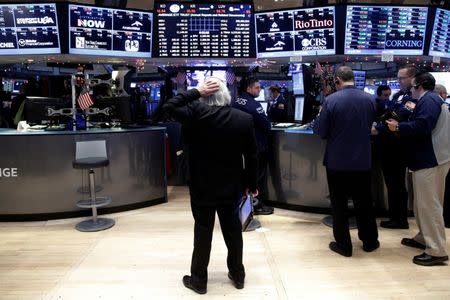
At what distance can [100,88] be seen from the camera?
5.72m

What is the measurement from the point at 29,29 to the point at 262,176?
11.4ft

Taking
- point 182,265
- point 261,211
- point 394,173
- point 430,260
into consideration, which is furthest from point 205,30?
point 430,260

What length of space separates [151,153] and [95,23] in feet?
6.06

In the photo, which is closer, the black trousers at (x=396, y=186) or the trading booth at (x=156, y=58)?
the black trousers at (x=396, y=186)

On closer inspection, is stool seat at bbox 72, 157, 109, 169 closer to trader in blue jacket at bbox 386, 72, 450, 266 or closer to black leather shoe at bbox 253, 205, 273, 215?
black leather shoe at bbox 253, 205, 273, 215

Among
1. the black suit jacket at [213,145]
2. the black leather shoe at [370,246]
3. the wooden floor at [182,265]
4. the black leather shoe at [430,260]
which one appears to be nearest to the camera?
the black suit jacket at [213,145]

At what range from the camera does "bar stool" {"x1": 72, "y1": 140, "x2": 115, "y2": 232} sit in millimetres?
4406

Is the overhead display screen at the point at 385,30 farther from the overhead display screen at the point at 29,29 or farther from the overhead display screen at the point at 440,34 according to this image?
the overhead display screen at the point at 29,29

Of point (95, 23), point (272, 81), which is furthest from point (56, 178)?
point (272, 81)

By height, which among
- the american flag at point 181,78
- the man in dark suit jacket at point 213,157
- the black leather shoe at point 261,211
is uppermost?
the american flag at point 181,78

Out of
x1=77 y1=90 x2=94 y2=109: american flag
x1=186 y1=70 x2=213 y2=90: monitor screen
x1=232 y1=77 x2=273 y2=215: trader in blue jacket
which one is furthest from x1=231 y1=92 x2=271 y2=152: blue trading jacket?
x1=186 y1=70 x2=213 y2=90: monitor screen

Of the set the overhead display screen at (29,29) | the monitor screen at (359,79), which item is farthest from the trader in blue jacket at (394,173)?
the overhead display screen at (29,29)

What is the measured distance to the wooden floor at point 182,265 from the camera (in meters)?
2.98

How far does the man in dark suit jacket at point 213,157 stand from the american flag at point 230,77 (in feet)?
12.8
